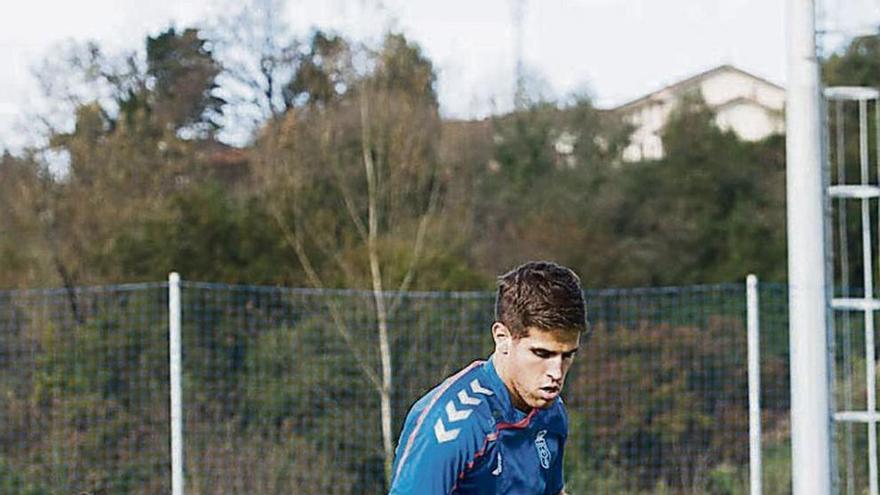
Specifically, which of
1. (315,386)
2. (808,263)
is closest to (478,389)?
(808,263)

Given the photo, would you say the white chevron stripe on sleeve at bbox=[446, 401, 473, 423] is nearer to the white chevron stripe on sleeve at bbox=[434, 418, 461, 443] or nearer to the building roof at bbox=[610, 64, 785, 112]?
the white chevron stripe on sleeve at bbox=[434, 418, 461, 443]

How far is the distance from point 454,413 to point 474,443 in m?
0.07

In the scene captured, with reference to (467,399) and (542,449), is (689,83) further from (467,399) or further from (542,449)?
(467,399)

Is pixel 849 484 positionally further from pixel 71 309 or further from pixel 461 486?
pixel 461 486

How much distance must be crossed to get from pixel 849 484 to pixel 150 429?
370 centimetres

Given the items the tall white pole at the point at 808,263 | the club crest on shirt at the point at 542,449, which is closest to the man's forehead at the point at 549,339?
the club crest on shirt at the point at 542,449

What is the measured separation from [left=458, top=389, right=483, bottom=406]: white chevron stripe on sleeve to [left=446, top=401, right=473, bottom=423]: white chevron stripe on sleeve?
0.07ft

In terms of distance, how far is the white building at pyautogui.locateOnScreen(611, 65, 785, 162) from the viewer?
48.9 ft

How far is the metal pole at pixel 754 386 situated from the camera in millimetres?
7902

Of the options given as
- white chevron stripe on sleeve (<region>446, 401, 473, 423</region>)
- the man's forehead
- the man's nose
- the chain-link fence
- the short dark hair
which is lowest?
the chain-link fence

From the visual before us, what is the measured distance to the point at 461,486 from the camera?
276cm

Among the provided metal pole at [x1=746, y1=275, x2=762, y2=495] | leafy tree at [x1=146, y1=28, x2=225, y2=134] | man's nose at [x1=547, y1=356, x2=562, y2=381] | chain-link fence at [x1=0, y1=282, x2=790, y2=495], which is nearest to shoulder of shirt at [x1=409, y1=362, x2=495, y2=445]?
man's nose at [x1=547, y1=356, x2=562, y2=381]

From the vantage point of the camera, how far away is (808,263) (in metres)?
5.86

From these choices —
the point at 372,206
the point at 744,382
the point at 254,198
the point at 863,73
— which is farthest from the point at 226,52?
the point at 744,382
